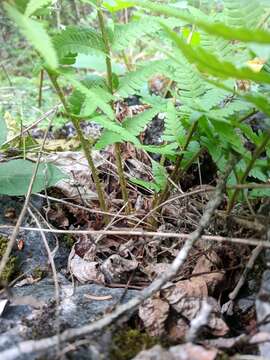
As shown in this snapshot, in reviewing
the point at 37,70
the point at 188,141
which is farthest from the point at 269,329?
the point at 37,70

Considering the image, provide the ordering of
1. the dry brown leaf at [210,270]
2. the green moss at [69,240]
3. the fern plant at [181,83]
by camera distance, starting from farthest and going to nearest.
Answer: the green moss at [69,240] → the dry brown leaf at [210,270] → the fern plant at [181,83]

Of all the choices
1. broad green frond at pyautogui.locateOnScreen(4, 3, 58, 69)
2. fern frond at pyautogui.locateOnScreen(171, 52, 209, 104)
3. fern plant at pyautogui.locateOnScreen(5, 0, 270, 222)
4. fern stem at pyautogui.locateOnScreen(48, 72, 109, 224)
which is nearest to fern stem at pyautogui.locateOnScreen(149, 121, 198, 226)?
fern plant at pyautogui.locateOnScreen(5, 0, 270, 222)

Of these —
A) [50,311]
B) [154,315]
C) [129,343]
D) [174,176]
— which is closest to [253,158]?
[174,176]

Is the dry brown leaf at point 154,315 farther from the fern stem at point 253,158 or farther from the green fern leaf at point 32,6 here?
the green fern leaf at point 32,6

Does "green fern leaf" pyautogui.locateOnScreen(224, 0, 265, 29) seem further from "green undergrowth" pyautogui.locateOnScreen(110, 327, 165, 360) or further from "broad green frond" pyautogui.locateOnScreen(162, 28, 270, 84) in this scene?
"green undergrowth" pyautogui.locateOnScreen(110, 327, 165, 360)

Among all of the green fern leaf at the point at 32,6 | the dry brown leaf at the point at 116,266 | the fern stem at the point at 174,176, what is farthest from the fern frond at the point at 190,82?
the dry brown leaf at the point at 116,266

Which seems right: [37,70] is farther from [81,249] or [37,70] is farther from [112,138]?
[81,249]

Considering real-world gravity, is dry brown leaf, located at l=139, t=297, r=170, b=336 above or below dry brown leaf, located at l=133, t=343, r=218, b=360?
below

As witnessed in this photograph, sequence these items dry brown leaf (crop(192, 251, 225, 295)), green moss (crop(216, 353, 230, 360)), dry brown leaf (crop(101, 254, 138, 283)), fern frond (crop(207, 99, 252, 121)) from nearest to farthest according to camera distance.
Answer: green moss (crop(216, 353, 230, 360)) → fern frond (crop(207, 99, 252, 121)) → dry brown leaf (crop(192, 251, 225, 295)) → dry brown leaf (crop(101, 254, 138, 283))
